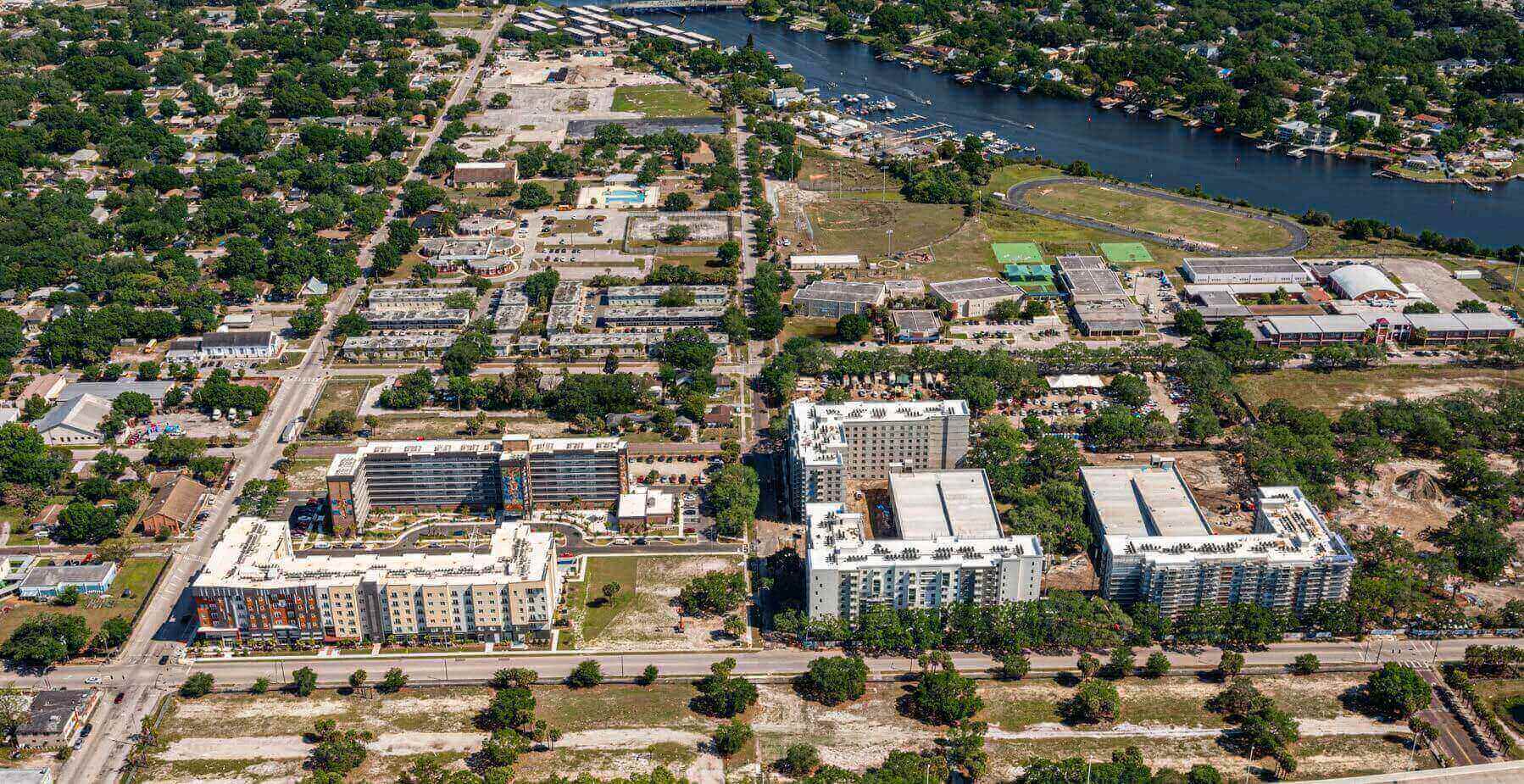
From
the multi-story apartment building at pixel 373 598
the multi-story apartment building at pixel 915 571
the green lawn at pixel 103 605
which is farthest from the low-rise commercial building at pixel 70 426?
the multi-story apartment building at pixel 915 571

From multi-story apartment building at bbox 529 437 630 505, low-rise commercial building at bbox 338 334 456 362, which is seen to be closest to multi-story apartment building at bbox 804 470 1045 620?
multi-story apartment building at bbox 529 437 630 505

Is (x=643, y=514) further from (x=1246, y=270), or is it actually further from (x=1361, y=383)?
(x=1246, y=270)

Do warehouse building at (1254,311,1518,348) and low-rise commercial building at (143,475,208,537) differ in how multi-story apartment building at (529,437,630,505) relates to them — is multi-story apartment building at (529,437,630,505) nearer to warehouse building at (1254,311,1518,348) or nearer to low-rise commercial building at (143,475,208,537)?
low-rise commercial building at (143,475,208,537)

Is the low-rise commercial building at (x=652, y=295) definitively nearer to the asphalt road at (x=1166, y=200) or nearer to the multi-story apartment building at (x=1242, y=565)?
the asphalt road at (x=1166, y=200)

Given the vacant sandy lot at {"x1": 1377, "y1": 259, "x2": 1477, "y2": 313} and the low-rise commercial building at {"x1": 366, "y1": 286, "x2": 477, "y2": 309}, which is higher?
the vacant sandy lot at {"x1": 1377, "y1": 259, "x2": 1477, "y2": 313}

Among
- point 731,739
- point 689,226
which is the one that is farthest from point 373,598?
point 689,226

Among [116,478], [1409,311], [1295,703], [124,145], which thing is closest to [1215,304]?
[1409,311]
